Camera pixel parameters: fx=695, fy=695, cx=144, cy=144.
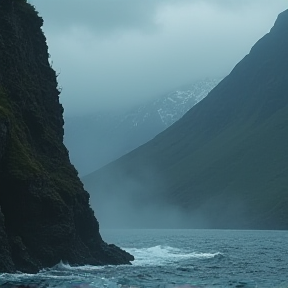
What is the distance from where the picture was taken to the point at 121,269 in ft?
257

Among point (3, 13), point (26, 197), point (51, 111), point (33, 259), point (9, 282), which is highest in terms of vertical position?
point (3, 13)

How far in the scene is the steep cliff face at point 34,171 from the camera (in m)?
70.6

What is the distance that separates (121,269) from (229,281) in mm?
18172

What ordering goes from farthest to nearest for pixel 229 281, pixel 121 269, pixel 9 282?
1. pixel 121 269
2. pixel 229 281
3. pixel 9 282

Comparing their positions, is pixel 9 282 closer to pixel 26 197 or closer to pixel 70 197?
pixel 26 197

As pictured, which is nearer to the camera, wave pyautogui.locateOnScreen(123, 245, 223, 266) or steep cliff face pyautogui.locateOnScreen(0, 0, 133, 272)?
steep cliff face pyautogui.locateOnScreen(0, 0, 133, 272)

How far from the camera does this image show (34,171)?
7275 centimetres

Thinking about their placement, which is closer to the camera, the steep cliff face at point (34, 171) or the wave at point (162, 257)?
the steep cliff face at point (34, 171)

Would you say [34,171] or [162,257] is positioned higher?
[34,171]

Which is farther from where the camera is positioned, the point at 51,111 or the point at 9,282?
the point at 51,111

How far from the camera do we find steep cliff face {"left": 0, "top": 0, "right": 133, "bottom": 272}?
232 ft

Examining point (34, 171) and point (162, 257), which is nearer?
point (34, 171)

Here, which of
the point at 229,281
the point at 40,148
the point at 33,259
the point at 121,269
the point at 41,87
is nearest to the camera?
the point at 229,281

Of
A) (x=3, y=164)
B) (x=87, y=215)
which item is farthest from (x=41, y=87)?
(x=3, y=164)
